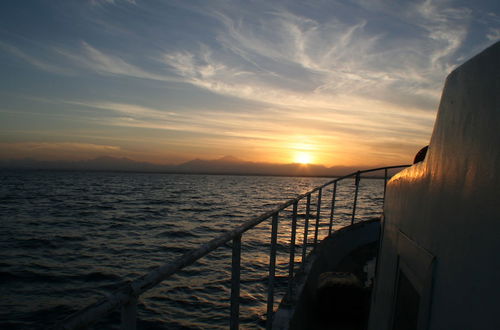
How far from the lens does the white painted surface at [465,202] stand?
98 cm

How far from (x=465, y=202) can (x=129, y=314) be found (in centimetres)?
114

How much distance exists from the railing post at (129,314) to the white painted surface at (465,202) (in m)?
1.01

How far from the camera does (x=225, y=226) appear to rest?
22.0 m

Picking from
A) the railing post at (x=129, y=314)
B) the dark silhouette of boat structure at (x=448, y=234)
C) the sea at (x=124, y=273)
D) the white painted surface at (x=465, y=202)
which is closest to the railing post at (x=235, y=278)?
the dark silhouette of boat structure at (x=448, y=234)

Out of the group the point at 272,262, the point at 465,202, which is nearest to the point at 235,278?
the point at 272,262

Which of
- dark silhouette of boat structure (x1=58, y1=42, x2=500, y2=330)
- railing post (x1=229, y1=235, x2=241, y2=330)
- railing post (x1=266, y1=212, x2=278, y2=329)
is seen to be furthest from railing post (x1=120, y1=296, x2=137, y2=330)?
railing post (x1=266, y1=212, x2=278, y2=329)

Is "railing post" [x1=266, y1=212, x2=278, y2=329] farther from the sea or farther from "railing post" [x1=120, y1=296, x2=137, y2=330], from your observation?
the sea

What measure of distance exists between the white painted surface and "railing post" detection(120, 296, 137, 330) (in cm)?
101

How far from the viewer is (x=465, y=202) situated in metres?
→ 1.16

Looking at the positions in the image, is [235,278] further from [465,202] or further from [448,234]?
[465,202]

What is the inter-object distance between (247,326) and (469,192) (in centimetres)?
797

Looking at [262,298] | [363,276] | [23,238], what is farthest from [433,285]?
[23,238]

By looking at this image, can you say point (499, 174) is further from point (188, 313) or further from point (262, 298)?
point (262, 298)

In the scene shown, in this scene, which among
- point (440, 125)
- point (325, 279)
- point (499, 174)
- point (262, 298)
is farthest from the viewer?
point (262, 298)
